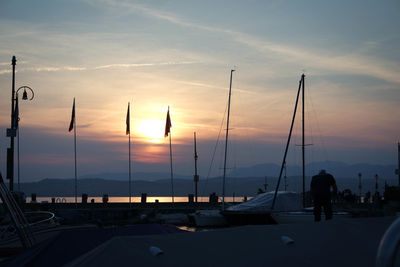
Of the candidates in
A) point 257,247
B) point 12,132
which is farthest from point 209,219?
point 257,247

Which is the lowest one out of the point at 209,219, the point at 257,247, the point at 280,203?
the point at 209,219

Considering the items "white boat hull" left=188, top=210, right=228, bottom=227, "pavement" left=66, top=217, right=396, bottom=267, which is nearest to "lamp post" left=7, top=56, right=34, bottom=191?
"white boat hull" left=188, top=210, right=228, bottom=227

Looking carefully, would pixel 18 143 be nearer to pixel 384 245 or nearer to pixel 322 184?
pixel 322 184

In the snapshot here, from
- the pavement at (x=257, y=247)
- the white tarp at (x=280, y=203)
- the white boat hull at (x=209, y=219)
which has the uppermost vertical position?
the pavement at (x=257, y=247)

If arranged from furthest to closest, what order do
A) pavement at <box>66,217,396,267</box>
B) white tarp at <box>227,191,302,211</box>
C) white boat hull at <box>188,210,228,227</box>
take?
white boat hull at <box>188,210,228,227</box> < white tarp at <box>227,191,302,211</box> < pavement at <box>66,217,396,267</box>

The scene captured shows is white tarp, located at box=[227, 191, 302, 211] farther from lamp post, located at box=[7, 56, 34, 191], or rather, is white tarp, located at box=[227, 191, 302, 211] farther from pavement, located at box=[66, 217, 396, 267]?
pavement, located at box=[66, 217, 396, 267]

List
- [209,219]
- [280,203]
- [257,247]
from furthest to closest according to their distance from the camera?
[209,219]
[280,203]
[257,247]

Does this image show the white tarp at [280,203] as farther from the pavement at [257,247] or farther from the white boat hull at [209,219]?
the pavement at [257,247]

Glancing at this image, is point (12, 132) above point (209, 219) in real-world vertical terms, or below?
above

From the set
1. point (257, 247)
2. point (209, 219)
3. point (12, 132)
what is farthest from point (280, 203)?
point (257, 247)

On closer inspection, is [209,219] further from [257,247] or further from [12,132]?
[257,247]

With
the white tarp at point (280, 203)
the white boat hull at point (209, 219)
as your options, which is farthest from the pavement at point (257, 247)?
the white boat hull at point (209, 219)

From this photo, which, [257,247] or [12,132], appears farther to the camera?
[12,132]

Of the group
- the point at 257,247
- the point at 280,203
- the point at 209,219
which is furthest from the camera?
the point at 209,219
